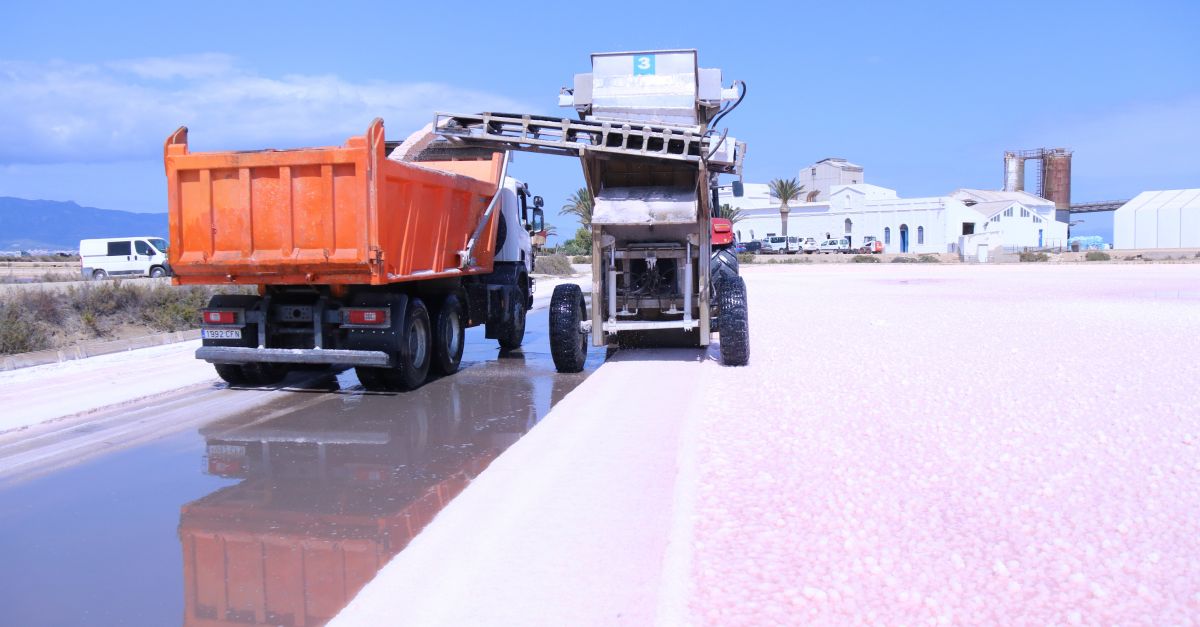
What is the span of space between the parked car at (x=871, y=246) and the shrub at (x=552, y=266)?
3271cm

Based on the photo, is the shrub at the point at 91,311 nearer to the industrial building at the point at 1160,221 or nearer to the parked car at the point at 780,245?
the parked car at the point at 780,245

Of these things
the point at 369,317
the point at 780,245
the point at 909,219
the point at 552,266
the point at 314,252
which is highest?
the point at 909,219

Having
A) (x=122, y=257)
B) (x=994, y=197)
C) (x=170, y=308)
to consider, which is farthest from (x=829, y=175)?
(x=170, y=308)

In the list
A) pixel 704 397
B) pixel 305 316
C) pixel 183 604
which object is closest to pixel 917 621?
pixel 183 604

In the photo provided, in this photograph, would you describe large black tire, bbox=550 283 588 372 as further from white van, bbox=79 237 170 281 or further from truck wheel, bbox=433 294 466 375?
white van, bbox=79 237 170 281

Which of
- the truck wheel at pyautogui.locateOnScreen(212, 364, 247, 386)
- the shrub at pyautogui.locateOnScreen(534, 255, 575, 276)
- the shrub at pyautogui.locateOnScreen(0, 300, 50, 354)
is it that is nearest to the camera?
the truck wheel at pyautogui.locateOnScreen(212, 364, 247, 386)

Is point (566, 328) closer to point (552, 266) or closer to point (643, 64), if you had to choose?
point (643, 64)

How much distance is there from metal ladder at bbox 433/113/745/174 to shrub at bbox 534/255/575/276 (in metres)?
33.6

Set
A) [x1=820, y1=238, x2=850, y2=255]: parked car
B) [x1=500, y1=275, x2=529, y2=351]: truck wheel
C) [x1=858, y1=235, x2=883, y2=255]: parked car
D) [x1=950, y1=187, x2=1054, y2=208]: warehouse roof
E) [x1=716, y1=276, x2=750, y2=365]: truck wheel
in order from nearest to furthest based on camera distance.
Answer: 1. [x1=716, y1=276, x2=750, y2=365]: truck wheel
2. [x1=500, y1=275, x2=529, y2=351]: truck wheel
3. [x1=858, y1=235, x2=883, y2=255]: parked car
4. [x1=820, y1=238, x2=850, y2=255]: parked car
5. [x1=950, y1=187, x2=1054, y2=208]: warehouse roof

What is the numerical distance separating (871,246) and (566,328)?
66.3 meters

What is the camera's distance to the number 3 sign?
42.8 ft

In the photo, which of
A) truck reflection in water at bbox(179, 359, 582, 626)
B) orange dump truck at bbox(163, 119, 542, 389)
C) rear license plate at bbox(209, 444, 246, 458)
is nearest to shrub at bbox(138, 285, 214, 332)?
orange dump truck at bbox(163, 119, 542, 389)

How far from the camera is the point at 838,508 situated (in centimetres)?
536

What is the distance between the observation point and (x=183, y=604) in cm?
486
